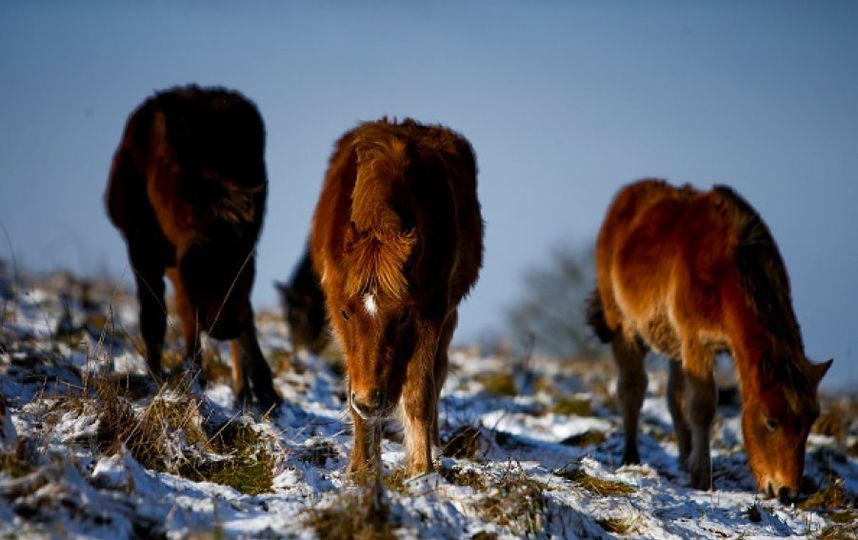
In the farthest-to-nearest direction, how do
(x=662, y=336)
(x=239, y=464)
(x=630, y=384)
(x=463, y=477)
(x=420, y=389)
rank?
1. (x=630, y=384)
2. (x=662, y=336)
3. (x=420, y=389)
4. (x=239, y=464)
5. (x=463, y=477)

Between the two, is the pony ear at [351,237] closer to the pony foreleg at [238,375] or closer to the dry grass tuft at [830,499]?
the pony foreleg at [238,375]

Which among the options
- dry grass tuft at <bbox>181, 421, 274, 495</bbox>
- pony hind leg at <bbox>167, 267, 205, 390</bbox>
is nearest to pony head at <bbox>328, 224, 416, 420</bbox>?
dry grass tuft at <bbox>181, 421, 274, 495</bbox>

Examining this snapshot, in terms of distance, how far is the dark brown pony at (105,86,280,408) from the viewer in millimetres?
7129

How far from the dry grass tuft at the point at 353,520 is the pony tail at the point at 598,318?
6.64m

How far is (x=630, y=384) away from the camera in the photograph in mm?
9500

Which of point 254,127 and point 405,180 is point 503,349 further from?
point 405,180

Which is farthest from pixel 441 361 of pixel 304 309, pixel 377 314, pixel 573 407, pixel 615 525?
pixel 304 309

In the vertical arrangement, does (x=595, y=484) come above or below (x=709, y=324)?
below

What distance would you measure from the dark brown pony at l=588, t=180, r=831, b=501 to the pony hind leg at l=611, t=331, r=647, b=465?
0.01 meters

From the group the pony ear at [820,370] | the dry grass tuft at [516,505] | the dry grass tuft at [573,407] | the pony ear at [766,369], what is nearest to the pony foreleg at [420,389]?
the dry grass tuft at [516,505]

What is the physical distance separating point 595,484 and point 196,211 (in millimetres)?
3735

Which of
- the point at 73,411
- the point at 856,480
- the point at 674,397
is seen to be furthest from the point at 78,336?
the point at 856,480

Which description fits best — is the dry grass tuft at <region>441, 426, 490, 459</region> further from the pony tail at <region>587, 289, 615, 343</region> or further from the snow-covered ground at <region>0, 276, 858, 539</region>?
the pony tail at <region>587, 289, 615, 343</region>

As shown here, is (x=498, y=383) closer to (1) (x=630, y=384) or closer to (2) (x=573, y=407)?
(2) (x=573, y=407)
